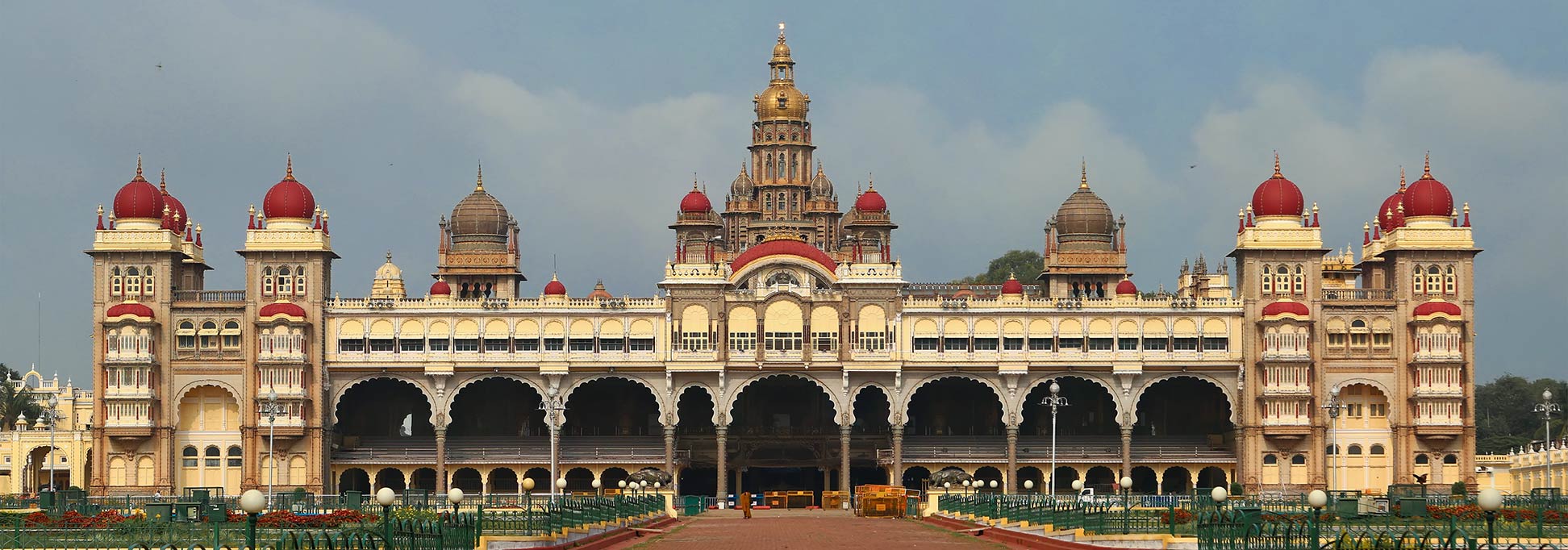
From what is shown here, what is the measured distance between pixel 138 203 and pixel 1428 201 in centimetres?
6240

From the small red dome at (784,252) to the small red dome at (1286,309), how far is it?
20.8 meters

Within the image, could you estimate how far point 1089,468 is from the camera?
11519 cm

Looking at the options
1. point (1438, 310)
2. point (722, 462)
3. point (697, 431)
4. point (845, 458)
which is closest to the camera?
point (1438, 310)

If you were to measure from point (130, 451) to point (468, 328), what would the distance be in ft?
55.4

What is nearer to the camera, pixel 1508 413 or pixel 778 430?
pixel 778 430

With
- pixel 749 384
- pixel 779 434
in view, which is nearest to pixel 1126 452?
pixel 779 434

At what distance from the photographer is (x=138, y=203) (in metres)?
111

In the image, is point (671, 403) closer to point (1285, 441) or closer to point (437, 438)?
point (437, 438)

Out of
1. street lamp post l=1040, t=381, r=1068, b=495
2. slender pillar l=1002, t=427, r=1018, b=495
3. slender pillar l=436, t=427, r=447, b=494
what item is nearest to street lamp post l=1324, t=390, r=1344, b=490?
street lamp post l=1040, t=381, r=1068, b=495

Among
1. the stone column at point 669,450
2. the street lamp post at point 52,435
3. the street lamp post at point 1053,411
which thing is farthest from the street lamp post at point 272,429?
the street lamp post at point 1053,411

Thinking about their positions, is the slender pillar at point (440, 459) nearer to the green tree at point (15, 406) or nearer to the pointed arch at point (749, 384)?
the pointed arch at point (749, 384)

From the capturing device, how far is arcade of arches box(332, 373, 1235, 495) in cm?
11125

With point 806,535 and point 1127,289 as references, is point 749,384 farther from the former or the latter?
point 806,535

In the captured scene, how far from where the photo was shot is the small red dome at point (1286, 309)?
109 metres
